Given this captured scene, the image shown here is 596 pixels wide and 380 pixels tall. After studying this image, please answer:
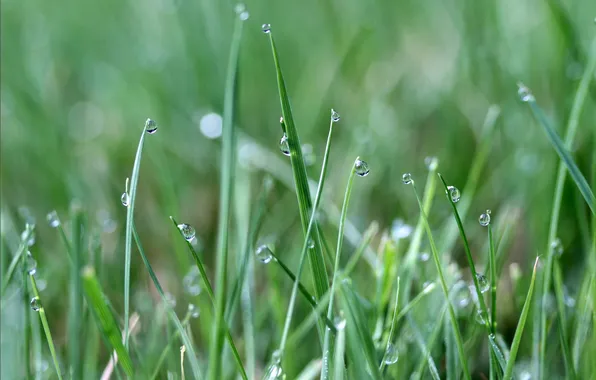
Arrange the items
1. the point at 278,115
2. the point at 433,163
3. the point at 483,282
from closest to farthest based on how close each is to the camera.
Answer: the point at 483,282
the point at 433,163
the point at 278,115

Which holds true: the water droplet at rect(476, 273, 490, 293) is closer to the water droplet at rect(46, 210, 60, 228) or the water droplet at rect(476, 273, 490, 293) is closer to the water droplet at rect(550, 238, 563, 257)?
the water droplet at rect(550, 238, 563, 257)

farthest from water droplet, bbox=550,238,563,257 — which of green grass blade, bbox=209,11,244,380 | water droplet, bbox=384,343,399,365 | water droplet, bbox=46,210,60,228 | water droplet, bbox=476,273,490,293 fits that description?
water droplet, bbox=46,210,60,228

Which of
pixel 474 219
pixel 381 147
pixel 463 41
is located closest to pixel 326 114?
pixel 381 147

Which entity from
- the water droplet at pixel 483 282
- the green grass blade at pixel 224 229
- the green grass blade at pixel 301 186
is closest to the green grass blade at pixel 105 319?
the green grass blade at pixel 224 229

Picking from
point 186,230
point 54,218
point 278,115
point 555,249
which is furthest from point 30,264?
point 278,115

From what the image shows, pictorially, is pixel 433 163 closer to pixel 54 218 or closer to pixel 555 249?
pixel 555 249

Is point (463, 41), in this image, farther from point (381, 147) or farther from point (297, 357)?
point (297, 357)

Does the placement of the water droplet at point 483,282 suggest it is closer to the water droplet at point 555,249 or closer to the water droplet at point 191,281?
the water droplet at point 555,249
